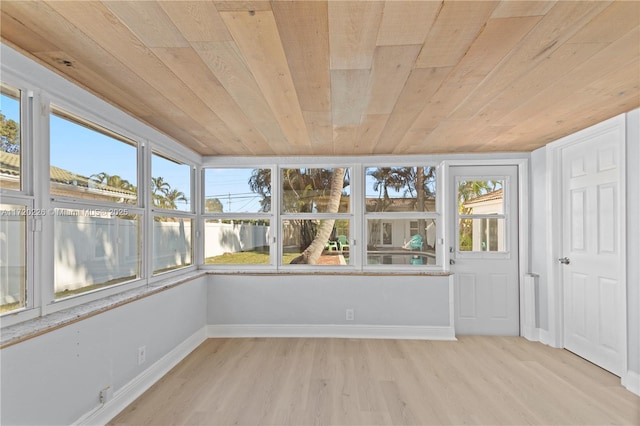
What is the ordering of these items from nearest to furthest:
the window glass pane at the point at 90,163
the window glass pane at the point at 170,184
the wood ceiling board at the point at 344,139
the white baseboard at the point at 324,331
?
the window glass pane at the point at 90,163 < the wood ceiling board at the point at 344,139 < the window glass pane at the point at 170,184 < the white baseboard at the point at 324,331

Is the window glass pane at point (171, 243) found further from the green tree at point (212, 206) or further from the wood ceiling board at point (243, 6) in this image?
the wood ceiling board at point (243, 6)

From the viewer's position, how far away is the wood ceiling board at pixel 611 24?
1.25 meters

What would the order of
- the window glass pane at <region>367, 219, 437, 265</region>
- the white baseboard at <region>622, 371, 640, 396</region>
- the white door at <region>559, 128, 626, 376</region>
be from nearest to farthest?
the white baseboard at <region>622, 371, 640, 396</region>, the white door at <region>559, 128, 626, 376</region>, the window glass pane at <region>367, 219, 437, 265</region>

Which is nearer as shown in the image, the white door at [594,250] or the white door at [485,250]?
the white door at [594,250]

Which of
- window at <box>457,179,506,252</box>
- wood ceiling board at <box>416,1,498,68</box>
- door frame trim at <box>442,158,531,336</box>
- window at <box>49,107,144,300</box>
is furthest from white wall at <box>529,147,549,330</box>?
window at <box>49,107,144,300</box>

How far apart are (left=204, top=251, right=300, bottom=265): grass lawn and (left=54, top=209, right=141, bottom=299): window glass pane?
1.24m

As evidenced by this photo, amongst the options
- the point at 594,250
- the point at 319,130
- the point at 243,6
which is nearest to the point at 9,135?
the point at 243,6

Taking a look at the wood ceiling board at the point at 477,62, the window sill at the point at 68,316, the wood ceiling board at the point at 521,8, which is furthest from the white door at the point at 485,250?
the window sill at the point at 68,316

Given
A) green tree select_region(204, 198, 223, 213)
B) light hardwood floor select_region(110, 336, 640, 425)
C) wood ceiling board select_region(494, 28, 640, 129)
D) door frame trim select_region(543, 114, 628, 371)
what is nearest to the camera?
wood ceiling board select_region(494, 28, 640, 129)

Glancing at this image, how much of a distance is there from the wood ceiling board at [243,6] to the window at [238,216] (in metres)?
2.78

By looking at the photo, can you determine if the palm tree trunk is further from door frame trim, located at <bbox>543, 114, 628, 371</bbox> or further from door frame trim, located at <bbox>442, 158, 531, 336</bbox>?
door frame trim, located at <bbox>543, 114, 628, 371</bbox>

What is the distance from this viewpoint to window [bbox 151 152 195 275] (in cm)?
302

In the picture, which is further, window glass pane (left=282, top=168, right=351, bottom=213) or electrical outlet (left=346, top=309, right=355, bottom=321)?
window glass pane (left=282, top=168, right=351, bottom=213)

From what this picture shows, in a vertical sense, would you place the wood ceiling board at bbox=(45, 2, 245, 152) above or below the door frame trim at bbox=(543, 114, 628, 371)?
above
